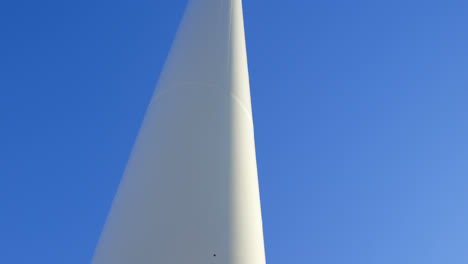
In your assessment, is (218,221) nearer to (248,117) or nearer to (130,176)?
(130,176)

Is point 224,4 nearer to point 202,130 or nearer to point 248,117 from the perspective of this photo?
point 248,117

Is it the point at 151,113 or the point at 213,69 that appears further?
the point at 213,69

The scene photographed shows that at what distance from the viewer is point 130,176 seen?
5.98 meters

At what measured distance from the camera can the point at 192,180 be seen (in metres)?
5.34

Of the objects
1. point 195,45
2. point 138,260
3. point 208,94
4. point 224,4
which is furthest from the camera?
point 224,4

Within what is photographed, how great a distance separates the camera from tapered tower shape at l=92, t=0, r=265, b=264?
481cm

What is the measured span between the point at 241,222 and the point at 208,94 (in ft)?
7.94

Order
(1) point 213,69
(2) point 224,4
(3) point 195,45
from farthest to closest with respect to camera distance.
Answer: (2) point 224,4 → (3) point 195,45 → (1) point 213,69

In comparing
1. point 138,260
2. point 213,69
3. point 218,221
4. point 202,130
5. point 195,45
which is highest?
point 195,45

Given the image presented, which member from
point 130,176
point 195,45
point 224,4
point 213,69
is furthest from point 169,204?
point 224,4

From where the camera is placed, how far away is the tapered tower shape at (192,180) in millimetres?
4809

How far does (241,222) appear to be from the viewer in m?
5.25

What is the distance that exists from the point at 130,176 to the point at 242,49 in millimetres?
4275

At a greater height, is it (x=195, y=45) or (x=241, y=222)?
(x=195, y=45)
